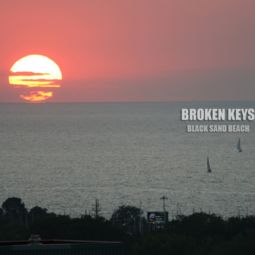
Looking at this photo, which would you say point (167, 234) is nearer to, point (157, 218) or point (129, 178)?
point (157, 218)

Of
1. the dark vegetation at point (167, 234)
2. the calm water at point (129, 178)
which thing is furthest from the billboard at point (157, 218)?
the calm water at point (129, 178)

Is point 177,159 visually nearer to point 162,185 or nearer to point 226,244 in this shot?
point 162,185

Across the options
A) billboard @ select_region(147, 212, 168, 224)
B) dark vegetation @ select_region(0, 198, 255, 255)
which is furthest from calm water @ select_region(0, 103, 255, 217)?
dark vegetation @ select_region(0, 198, 255, 255)

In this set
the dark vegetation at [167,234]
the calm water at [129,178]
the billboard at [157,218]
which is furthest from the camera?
the calm water at [129,178]

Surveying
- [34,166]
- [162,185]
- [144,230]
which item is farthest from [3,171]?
[144,230]

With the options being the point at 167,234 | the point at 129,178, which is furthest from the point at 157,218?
the point at 129,178

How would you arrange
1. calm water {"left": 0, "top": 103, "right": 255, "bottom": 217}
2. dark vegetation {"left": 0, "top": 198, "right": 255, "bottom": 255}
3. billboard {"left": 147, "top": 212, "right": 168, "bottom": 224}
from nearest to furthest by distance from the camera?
dark vegetation {"left": 0, "top": 198, "right": 255, "bottom": 255}, billboard {"left": 147, "top": 212, "right": 168, "bottom": 224}, calm water {"left": 0, "top": 103, "right": 255, "bottom": 217}

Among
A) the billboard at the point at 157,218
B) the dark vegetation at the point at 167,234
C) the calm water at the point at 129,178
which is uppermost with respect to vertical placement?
the calm water at the point at 129,178

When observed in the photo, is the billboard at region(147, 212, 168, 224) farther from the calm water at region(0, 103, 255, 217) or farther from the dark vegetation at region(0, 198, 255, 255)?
the calm water at region(0, 103, 255, 217)

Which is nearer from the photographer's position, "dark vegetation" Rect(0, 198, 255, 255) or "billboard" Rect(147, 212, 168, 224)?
"dark vegetation" Rect(0, 198, 255, 255)

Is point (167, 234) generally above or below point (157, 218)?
below

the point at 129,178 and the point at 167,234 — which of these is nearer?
the point at 167,234

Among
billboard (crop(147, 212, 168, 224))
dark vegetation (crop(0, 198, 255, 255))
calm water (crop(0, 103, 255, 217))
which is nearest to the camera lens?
dark vegetation (crop(0, 198, 255, 255))

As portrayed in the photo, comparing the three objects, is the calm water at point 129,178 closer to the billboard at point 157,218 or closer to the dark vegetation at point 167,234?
the billboard at point 157,218
